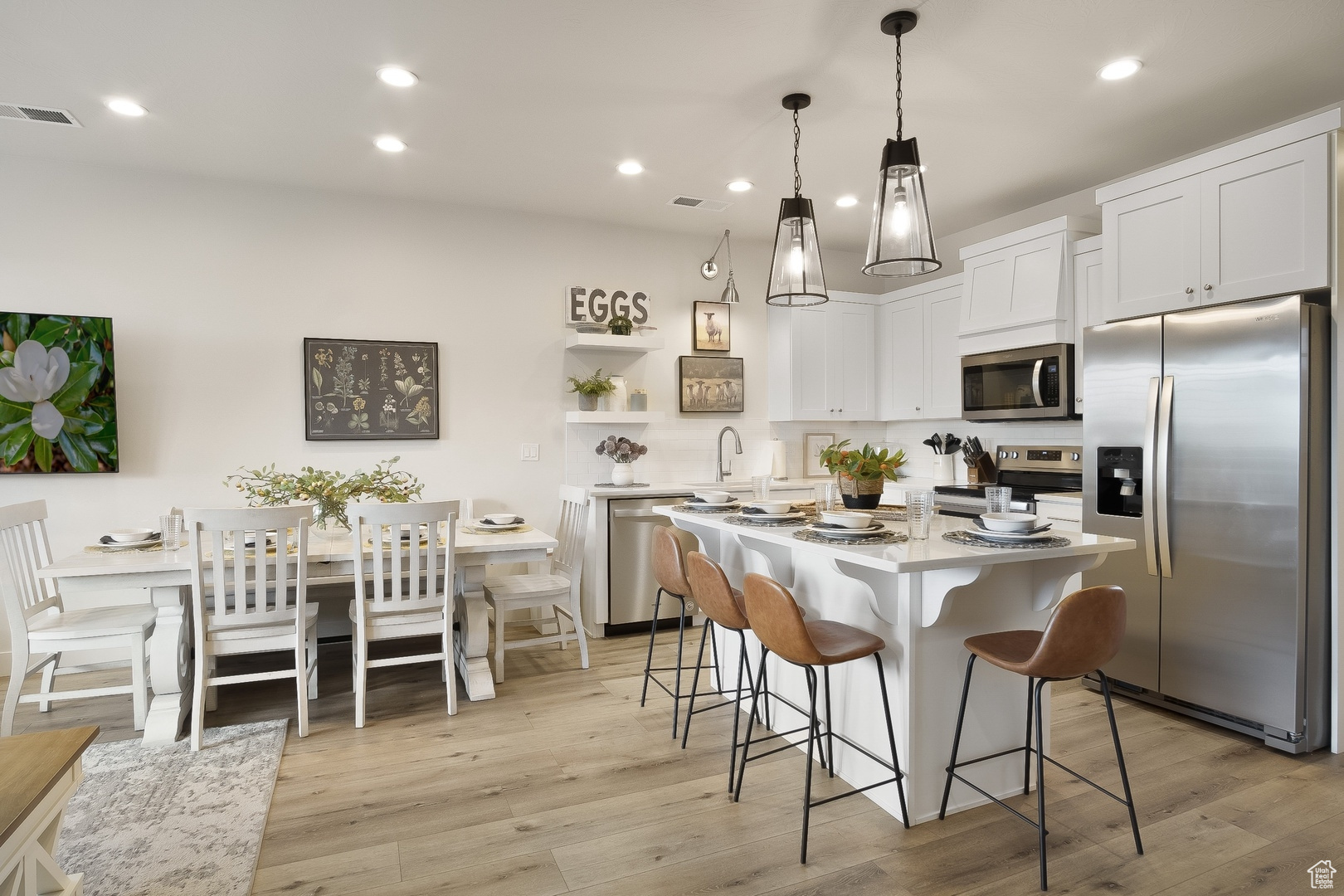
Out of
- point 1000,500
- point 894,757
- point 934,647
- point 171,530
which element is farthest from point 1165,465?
point 171,530

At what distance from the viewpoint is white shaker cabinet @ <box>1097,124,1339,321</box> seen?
9.34ft

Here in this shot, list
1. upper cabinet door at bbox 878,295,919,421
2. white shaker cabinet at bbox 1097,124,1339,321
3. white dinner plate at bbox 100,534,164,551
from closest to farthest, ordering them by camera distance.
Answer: white shaker cabinet at bbox 1097,124,1339,321
white dinner plate at bbox 100,534,164,551
upper cabinet door at bbox 878,295,919,421

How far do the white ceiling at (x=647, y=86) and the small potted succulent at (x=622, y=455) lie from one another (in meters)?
1.59

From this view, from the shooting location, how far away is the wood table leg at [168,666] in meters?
3.02

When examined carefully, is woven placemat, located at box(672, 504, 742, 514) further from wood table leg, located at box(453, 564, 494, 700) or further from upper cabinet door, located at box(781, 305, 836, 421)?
upper cabinet door, located at box(781, 305, 836, 421)

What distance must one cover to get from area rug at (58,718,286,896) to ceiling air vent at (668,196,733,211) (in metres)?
3.52

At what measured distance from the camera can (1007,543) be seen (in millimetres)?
2238

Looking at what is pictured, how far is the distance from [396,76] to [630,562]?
9.42 ft

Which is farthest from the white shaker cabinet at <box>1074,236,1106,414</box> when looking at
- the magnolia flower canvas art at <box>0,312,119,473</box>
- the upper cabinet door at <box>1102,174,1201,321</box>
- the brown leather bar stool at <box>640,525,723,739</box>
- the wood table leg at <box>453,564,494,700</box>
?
the magnolia flower canvas art at <box>0,312,119,473</box>

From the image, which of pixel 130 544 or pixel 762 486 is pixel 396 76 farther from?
pixel 130 544

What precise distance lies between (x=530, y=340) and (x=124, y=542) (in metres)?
2.46

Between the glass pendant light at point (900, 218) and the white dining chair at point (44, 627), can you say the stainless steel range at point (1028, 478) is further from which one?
Result: the white dining chair at point (44, 627)

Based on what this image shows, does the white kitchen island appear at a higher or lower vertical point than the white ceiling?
lower

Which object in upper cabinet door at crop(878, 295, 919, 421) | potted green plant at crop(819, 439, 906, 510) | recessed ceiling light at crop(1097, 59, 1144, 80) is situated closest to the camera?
potted green plant at crop(819, 439, 906, 510)
